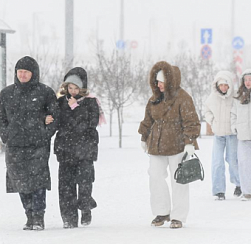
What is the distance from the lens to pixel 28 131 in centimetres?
698

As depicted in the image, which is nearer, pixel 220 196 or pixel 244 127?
pixel 244 127

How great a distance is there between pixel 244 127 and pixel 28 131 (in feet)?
11.0

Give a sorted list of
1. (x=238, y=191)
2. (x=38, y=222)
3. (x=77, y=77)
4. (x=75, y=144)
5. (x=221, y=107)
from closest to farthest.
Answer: (x=38, y=222) < (x=75, y=144) < (x=77, y=77) < (x=221, y=107) < (x=238, y=191)

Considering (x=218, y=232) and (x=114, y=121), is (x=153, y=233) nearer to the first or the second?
(x=218, y=232)

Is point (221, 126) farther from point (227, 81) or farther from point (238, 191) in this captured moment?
point (238, 191)

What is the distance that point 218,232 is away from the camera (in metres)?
6.68

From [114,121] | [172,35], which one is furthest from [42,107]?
[172,35]

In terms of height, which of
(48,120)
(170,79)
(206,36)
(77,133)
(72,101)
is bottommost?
(77,133)

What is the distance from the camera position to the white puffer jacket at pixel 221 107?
31.2ft

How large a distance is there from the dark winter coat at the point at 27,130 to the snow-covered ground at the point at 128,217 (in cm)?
52

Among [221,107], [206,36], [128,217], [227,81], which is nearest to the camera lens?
[128,217]

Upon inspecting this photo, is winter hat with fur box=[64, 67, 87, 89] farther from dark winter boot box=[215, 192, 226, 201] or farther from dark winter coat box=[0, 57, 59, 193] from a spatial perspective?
dark winter boot box=[215, 192, 226, 201]

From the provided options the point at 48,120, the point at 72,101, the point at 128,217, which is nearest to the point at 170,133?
the point at 72,101

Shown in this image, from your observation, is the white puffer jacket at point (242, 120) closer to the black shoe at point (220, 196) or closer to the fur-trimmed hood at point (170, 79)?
the black shoe at point (220, 196)
